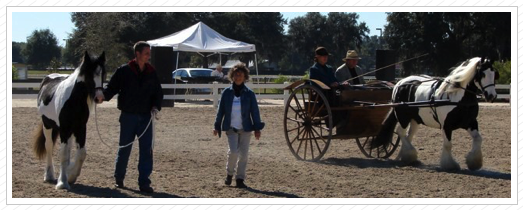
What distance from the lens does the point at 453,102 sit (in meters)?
9.61

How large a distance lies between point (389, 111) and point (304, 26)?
5656 cm

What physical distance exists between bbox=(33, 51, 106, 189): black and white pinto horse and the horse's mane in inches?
177

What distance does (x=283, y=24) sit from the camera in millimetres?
65000

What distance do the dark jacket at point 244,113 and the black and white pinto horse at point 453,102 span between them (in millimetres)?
2818

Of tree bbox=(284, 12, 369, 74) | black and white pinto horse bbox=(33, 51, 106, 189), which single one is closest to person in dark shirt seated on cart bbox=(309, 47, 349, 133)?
black and white pinto horse bbox=(33, 51, 106, 189)

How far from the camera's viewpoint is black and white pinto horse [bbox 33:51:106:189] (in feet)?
25.9

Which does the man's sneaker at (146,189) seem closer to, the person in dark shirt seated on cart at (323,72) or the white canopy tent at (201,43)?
the person in dark shirt seated on cart at (323,72)

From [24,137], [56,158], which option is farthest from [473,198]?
[24,137]

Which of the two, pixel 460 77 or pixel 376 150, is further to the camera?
pixel 376 150

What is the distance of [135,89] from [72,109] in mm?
787

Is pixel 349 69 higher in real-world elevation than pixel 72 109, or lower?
higher

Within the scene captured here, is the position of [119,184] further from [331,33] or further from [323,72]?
[331,33]

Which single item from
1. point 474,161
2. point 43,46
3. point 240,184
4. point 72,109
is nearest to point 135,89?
point 72,109
